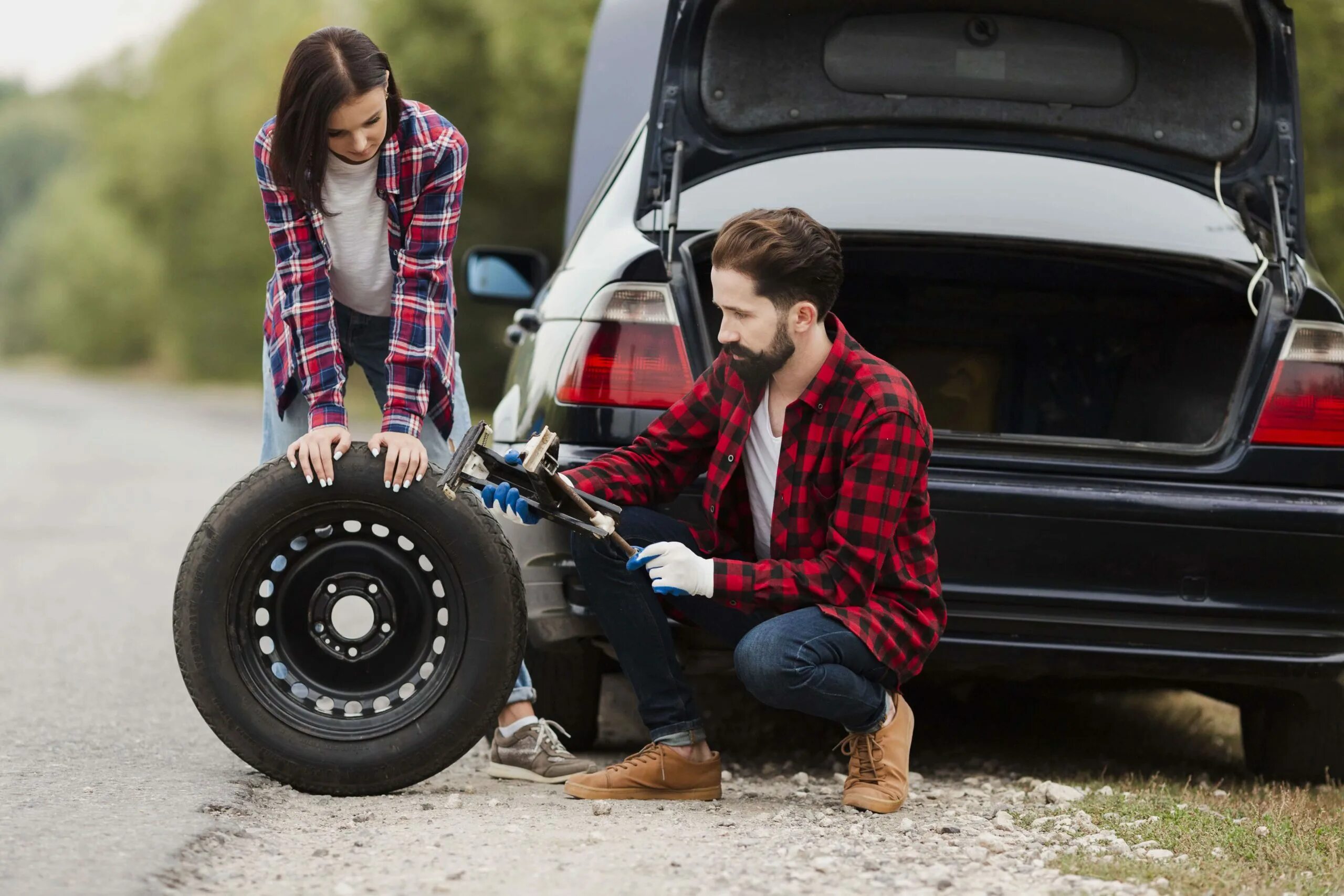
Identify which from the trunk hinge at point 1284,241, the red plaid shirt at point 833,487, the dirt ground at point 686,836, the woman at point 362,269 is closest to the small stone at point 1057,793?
the dirt ground at point 686,836

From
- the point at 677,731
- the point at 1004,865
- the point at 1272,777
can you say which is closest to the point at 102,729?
the point at 677,731

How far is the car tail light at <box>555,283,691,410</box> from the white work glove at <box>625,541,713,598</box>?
0.49 metres

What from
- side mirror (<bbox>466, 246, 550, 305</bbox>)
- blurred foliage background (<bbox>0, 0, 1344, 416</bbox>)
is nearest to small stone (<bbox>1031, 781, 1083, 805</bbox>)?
side mirror (<bbox>466, 246, 550, 305</bbox>)

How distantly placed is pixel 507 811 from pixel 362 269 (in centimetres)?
131

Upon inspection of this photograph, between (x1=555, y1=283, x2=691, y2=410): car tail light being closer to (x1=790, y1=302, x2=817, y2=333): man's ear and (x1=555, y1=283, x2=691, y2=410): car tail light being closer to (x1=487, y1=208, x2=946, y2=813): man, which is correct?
(x1=487, y1=208, x2=946, y2=813): man

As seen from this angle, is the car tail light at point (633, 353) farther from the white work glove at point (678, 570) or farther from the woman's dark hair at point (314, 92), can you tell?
the woman's dark hair at point (314, 92)

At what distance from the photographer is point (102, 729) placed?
14.5 ft

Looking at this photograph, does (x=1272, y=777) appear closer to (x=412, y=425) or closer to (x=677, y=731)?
(x=677, y=731)

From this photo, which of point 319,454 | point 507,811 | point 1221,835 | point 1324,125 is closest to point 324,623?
point 319,454

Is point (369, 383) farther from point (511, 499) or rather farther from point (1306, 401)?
point (1306, 401)

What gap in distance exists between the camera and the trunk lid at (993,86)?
13.9 ft

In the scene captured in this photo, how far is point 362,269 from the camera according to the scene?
3928 millimetres

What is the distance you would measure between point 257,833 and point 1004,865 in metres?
1.46

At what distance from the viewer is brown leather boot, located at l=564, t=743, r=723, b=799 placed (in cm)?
376
